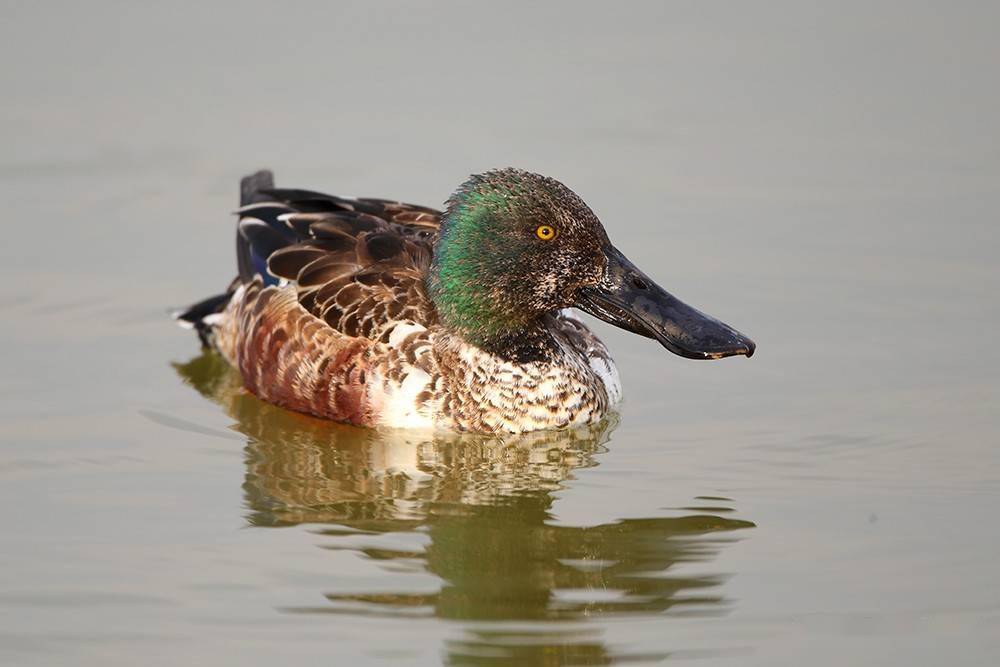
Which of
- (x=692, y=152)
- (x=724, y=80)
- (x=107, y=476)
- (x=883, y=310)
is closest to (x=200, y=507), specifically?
(x=107, y=476)

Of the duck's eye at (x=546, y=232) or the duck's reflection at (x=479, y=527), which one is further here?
the duck's eye at (x=546, y=232)

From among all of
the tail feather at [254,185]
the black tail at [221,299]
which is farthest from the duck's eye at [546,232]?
the tail feather at [254,185]

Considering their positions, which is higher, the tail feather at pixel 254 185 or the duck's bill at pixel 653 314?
the tail feather at pixel 254 185

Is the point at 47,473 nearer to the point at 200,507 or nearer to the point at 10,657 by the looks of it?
the point at 200,507

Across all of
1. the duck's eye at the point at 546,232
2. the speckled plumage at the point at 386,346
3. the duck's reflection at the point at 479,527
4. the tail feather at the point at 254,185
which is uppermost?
the tail feather at the point at 254,185

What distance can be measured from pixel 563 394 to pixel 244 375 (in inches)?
82.2

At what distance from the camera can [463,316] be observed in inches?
393

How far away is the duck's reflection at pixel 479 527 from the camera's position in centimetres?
765

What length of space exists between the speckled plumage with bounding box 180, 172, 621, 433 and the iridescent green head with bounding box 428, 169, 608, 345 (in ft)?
0.70

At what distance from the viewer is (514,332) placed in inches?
396

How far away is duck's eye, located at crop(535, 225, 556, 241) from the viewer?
9.67 metres

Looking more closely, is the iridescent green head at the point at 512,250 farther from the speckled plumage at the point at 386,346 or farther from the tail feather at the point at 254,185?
the tail feather at the point at 254,185

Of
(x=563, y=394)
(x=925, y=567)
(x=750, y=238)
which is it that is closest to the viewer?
(x=925, y=567)

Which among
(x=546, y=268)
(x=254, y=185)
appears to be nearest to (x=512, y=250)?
(x=546, y=268)
